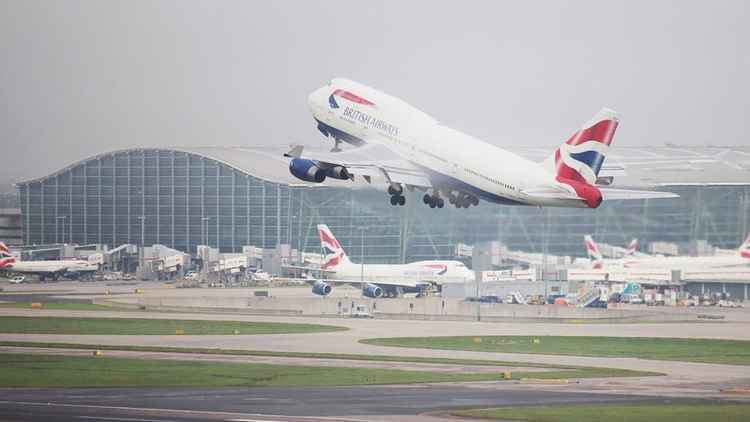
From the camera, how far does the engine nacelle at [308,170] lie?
92562 mm

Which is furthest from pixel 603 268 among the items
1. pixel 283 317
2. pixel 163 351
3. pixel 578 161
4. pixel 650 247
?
pixel 578 161

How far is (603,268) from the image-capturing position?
195 metres

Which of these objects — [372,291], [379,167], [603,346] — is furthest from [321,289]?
[379,167]

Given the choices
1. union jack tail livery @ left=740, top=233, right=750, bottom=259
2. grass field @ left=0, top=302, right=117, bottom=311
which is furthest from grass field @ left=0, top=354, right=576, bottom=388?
union jack tail livery @ left=740, top=233, right=750, bottom=259

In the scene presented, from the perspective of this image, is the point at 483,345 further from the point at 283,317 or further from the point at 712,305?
the point at 712,305

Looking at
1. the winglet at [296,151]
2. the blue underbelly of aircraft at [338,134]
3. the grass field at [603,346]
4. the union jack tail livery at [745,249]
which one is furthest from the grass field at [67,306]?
the union jack tail livery at [745,249]

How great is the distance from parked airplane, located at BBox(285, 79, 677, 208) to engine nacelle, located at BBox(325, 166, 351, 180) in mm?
27

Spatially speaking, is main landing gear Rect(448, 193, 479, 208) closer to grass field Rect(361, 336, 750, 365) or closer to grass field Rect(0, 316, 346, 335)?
grass field Rect(361, 336, 750, 365)

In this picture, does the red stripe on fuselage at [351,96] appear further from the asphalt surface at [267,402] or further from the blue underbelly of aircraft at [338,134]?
the asphalt surface at [267,402]

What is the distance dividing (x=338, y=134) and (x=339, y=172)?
10.1 meters

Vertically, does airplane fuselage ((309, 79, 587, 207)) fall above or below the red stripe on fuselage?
below

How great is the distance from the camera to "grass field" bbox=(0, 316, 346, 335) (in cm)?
12788

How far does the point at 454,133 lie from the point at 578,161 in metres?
10.4

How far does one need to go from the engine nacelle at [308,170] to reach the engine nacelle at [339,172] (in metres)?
0.43
